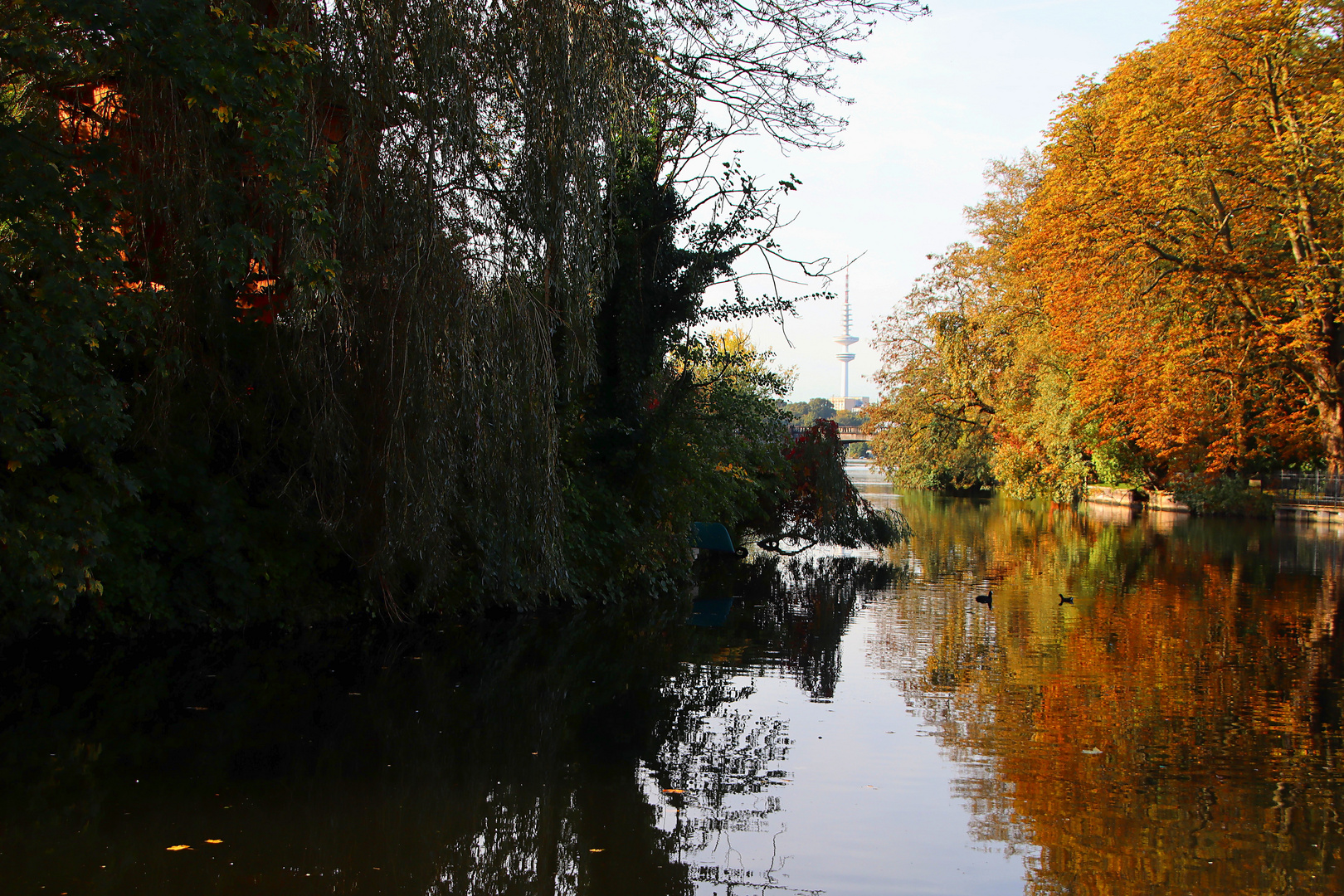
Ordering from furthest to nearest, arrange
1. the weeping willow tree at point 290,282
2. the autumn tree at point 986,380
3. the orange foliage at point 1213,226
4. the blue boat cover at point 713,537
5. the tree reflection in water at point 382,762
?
the autumn tree at point 986,380, the orange foliage at point 1213,226, the blue boat cover at point 713,537, the weeping willow tree at point 290,282, the tree reflection in water at point 382,762

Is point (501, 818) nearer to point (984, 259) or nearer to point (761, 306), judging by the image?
point (761, 306)

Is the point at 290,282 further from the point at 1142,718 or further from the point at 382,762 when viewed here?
the point at 1142,718

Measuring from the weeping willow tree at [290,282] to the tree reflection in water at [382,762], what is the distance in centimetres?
83

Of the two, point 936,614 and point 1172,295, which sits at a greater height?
point 1172,295

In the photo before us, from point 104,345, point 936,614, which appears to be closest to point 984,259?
point 936,614

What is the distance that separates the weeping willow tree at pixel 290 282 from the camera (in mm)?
6629

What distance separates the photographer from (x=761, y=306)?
49.7 feet

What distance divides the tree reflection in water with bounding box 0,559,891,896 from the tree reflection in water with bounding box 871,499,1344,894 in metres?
1.24

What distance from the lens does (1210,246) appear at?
2686cm

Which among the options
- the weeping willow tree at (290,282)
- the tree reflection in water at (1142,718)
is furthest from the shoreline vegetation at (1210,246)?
the weeping willow tree at (290,282)

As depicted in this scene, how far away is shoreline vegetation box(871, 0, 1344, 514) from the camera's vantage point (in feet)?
83.9

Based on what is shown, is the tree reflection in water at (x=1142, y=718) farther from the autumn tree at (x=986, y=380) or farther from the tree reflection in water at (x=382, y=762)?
the autumn tree at (x=986, y=380)

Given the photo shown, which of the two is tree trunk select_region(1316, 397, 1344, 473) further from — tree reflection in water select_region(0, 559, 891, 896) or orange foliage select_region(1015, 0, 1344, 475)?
tree reflection in water select_region(0, 559, 891, 896)

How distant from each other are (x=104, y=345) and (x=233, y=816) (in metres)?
5.64
